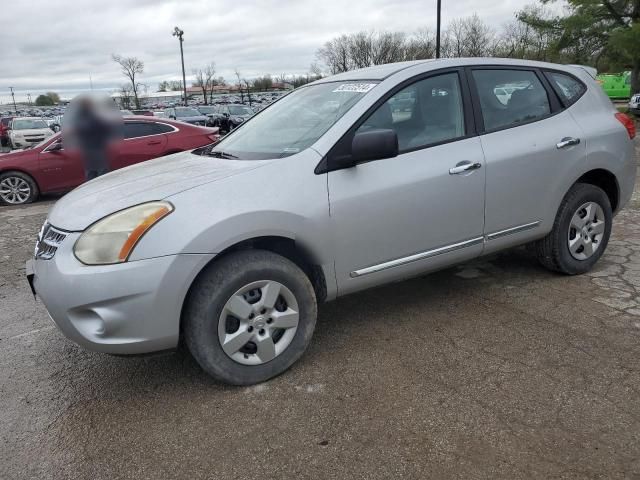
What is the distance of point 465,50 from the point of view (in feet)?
161

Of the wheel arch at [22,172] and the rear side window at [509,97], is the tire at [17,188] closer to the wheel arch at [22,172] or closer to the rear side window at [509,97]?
the wheel arch at [22,172]

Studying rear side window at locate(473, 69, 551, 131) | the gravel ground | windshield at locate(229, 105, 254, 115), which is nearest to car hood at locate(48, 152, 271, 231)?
the gravel ground

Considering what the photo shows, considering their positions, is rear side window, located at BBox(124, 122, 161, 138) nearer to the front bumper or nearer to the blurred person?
the blurred person

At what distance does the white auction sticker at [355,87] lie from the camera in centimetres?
338

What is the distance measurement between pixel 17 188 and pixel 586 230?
9277 millimetres

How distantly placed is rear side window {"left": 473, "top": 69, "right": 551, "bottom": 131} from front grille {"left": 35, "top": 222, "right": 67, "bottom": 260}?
107 inches

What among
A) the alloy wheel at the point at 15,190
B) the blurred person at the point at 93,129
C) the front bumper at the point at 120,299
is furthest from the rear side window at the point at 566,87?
the alloy wheel at the point at 15,190

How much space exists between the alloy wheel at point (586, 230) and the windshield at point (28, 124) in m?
20.6

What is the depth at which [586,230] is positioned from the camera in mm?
4281

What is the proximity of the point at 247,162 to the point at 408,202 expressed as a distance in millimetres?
988

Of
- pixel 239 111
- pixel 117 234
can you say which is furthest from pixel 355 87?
pixel 239 111

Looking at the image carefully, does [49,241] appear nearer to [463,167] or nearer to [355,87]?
[355,87]

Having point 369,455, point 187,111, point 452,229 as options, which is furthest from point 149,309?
point 187,111

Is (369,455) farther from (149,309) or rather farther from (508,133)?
(508,133)
